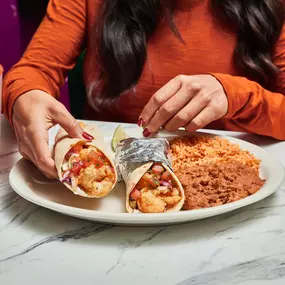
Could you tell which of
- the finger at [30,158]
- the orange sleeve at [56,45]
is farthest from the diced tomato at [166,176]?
the orange sleeve at [56,45]

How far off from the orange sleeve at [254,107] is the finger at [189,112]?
87mm

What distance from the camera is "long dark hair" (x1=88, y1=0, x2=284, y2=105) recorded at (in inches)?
57.9

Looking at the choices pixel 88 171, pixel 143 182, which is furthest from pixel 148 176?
pixel 88 171

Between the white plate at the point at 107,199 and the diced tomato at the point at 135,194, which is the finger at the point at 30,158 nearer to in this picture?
the white plate at the point at 107,199

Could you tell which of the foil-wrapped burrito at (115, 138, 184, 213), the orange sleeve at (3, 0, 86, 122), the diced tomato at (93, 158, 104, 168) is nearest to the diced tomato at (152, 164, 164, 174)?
the foil-wrapped burrito at (115, 138, 184, 213)

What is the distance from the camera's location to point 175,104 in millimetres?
1161

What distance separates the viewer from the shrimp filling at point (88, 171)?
952 mm

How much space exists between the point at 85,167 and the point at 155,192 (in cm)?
15

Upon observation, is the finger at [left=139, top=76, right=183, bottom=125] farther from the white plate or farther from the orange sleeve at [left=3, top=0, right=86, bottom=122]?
the orange sleeve at [left=3, top=0, right=86, bottom=122]

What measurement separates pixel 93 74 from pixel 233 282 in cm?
104

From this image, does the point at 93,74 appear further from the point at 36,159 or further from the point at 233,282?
the point at 233,282

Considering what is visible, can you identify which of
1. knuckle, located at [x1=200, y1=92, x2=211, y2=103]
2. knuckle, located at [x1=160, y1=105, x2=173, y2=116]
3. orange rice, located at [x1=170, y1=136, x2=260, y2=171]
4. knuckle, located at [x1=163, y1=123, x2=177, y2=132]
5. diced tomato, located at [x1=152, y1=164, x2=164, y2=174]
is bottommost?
orange rice, located at [x1=170, y1=136, x2=260, y2=171]

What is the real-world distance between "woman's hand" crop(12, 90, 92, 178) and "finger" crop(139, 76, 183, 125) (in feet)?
0.60

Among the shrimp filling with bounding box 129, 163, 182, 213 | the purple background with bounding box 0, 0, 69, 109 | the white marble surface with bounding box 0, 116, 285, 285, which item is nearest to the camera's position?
the white marble surface with bounding box 0, 116, 285, 285
